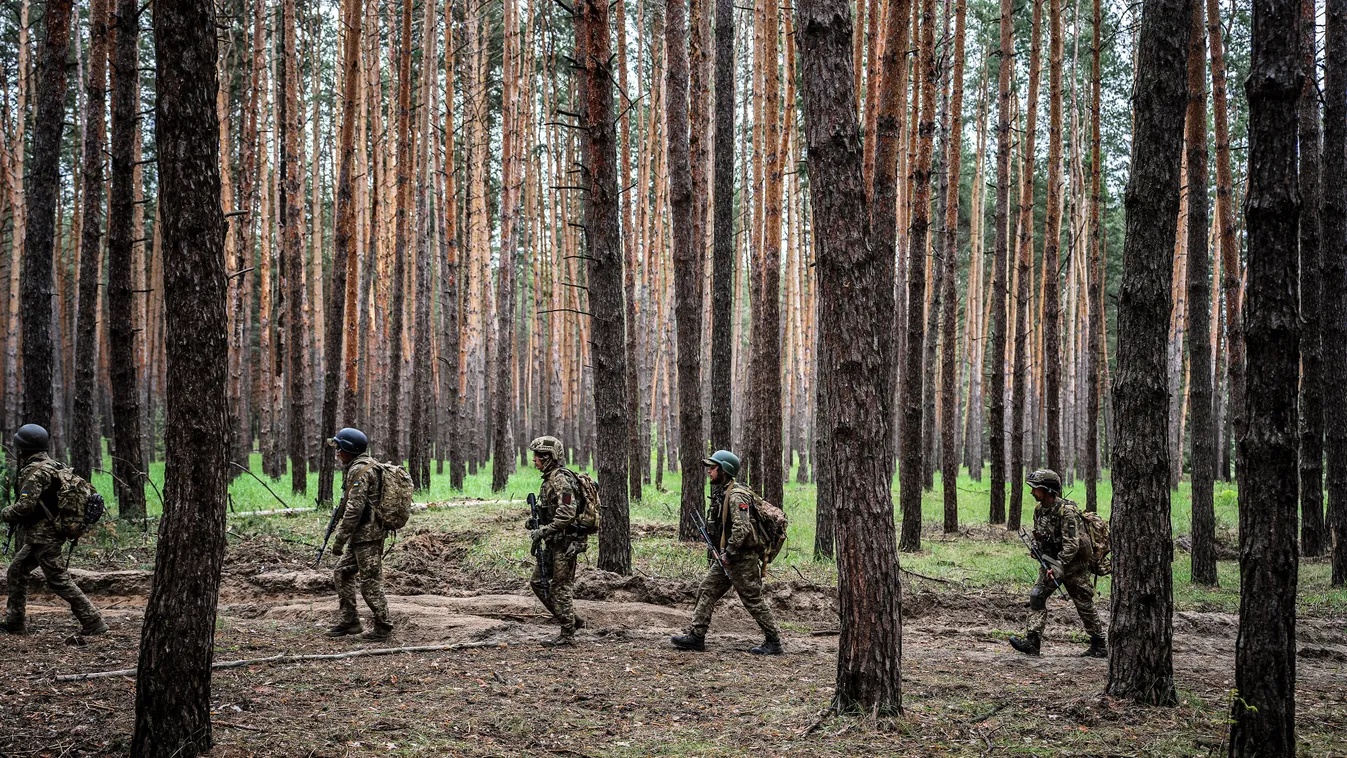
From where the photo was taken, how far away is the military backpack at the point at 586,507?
7.83 meters

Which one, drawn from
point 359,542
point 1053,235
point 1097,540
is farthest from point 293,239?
point 1097,540

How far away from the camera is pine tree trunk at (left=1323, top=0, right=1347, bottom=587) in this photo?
10656 mm

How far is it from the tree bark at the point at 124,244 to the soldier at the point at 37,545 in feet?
13.4

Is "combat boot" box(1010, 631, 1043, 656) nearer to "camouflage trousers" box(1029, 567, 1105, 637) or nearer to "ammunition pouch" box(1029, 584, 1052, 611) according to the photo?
"camouflage trousers" box(1029, 567, 1105, 637)

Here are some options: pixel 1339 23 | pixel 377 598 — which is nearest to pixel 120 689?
pixel 377 598

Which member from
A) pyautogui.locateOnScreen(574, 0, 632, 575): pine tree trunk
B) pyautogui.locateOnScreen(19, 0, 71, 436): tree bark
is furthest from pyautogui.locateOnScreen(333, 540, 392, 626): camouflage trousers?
pyautogui.locateOnScreen(19, 0, 71, 436): tree bark

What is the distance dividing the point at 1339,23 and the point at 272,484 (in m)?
21.6

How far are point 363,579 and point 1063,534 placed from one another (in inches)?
244

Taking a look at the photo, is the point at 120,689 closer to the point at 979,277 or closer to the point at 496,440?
the point at 496,440

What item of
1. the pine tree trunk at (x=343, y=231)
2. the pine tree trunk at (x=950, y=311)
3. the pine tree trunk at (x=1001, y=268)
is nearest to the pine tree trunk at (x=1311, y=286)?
the pine tree trunk at (x=1001, y=268)

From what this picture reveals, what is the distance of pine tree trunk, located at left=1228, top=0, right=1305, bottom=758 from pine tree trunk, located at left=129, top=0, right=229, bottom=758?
5061 millimetres

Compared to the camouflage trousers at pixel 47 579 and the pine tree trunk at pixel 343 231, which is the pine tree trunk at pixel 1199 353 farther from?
the pine tree trunk at pixel 343 231

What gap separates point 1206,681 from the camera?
261 inches

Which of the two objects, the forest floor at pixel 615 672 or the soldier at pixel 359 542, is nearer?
the forest floor at pixel 615 672
